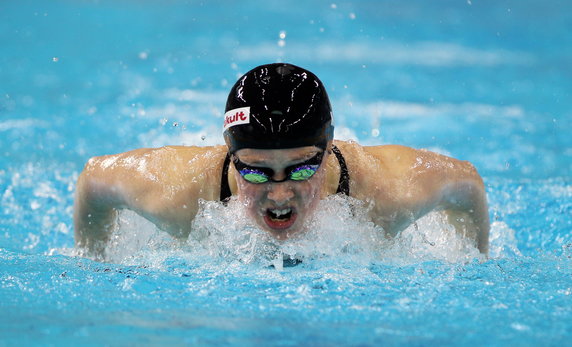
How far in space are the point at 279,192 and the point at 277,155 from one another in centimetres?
15

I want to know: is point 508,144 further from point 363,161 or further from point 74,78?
point 74,78

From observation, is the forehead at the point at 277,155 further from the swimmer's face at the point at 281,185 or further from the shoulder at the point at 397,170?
the shoulder at the point at 397,170

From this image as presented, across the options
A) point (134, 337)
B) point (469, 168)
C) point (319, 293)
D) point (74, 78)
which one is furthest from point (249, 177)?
point (74, 78)

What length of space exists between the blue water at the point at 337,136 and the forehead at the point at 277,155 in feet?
1.13

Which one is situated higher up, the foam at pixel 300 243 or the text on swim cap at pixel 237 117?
the text on swim cap at pixel 237 117

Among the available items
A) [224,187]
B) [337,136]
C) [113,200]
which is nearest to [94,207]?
[113,200]

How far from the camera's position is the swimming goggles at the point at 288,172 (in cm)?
264

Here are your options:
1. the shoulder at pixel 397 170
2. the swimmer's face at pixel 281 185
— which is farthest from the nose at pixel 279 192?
the shoulder at pixel 397 170

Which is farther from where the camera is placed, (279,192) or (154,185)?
(154,185)

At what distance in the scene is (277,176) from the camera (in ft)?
→ 8.68

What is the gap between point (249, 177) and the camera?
8.79 feet

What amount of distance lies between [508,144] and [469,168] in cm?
Answer: 294

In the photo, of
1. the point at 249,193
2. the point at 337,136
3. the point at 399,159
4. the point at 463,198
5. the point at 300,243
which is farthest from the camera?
the point at 337,136

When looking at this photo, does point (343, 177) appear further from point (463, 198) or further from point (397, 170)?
point (463, 198)
